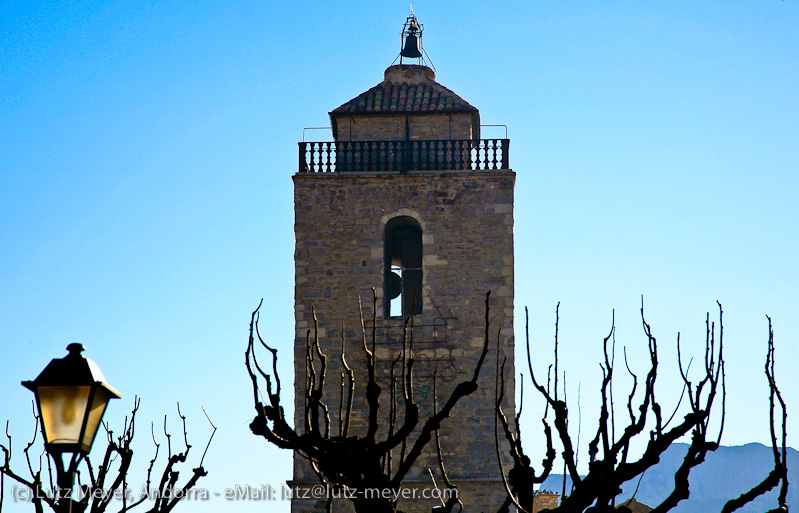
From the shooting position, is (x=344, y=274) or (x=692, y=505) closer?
(x=344, y=274)

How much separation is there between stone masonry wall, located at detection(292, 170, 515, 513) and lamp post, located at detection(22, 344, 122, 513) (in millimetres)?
10920

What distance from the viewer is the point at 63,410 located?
559cm

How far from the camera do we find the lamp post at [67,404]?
5.56m

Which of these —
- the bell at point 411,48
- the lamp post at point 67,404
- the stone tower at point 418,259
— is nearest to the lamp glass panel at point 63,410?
the lamp post at point 67,404

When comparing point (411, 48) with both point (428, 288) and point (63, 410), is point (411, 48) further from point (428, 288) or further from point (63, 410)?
point (63, 410)

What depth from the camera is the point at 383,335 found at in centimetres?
1714

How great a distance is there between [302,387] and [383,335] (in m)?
1.43

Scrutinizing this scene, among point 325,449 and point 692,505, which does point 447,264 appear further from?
point 692,505

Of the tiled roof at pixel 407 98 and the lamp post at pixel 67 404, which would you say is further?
the tiled roof at pixel 407 98

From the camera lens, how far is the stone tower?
655 inches

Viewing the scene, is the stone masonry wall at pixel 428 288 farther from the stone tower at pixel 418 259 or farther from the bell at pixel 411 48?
the bell at pixel 411 48

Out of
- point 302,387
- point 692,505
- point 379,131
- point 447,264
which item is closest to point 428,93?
point 379,131

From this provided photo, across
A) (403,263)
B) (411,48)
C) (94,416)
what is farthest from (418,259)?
(94,416)

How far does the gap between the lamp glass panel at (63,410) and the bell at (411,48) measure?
50.2 ft
